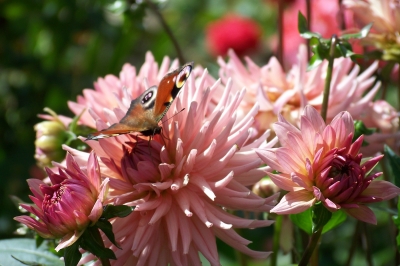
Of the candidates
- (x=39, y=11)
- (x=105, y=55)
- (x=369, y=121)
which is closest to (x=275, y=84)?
(x=369, y=121)

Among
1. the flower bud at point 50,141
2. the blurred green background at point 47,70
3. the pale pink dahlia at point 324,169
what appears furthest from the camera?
the blurred green background at point 47,70

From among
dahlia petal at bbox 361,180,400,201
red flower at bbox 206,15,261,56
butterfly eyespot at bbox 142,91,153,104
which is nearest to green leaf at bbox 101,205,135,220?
butterfly eyespot at bbox 142,91,153,104

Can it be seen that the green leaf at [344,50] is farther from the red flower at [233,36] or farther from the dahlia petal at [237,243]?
the red flower at [233,36]

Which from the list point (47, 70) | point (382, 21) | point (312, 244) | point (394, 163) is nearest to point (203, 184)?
point (312, 244)

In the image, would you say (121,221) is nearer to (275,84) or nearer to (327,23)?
(275,84)

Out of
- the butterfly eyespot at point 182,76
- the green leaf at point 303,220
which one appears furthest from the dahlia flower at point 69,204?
the green leaf at point 303,220

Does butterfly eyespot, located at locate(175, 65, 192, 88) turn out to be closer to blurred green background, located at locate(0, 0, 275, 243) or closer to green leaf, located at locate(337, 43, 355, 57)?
green leaf, located at locate(337, 43, 355, 57)
